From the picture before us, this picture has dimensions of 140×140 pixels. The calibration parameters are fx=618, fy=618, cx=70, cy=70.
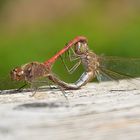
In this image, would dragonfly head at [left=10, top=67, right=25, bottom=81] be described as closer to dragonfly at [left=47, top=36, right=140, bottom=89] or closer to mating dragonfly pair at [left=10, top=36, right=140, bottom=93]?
mating dragonfly pair at [left=10, top=36, right=140, bottom=93]

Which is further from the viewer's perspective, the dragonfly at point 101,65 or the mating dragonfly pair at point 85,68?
the dragonfly at point 101,65

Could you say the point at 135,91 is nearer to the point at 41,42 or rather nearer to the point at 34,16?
the point at 41,42

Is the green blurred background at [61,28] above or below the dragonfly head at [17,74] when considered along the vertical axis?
below

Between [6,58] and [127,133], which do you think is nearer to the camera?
[127,133]

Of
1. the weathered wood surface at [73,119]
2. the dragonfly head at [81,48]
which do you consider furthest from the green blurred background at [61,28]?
the weathered wood surface at [73,119]

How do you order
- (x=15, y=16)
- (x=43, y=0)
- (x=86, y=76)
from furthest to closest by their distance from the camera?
(x=43, y=0), (x=15, y=16), (x=86, y=76)

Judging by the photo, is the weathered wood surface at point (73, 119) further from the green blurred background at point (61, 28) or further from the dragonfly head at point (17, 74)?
the green blurred background at point (61, 28)

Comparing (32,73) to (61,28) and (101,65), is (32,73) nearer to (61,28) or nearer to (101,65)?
(101,65)

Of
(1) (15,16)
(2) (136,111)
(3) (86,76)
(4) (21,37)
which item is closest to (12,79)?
(3) (86,76)

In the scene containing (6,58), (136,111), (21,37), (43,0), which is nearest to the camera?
(136,111)
